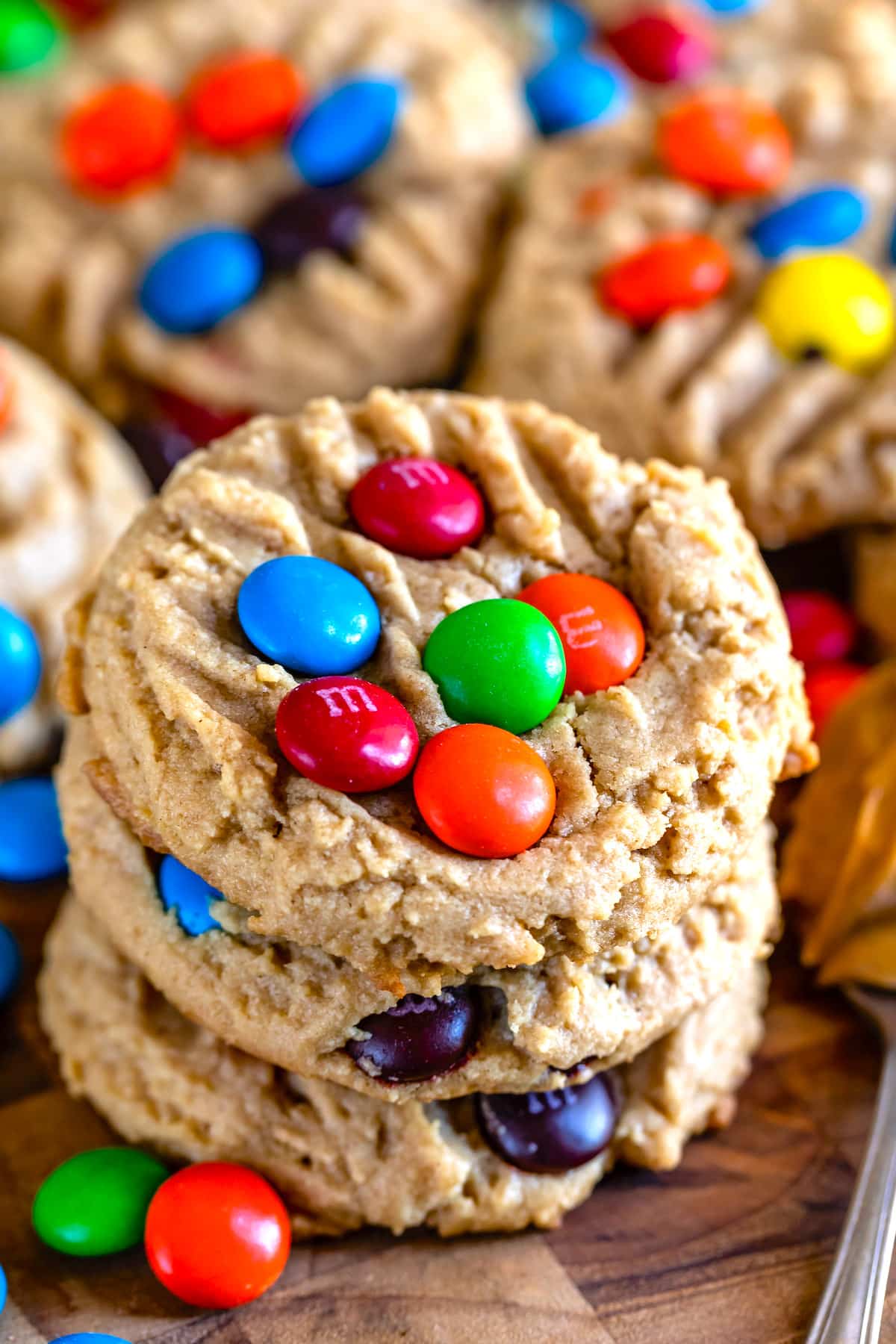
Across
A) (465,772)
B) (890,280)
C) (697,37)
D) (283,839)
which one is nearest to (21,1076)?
(283,839)

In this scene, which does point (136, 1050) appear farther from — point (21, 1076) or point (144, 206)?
point (144, 206)

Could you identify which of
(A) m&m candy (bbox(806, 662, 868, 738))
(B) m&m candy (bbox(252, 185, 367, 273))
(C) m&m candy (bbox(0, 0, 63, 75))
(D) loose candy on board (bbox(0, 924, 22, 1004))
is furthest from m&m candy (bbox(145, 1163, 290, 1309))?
(C) m&m candy (bbox(0, 0, 63, 75))

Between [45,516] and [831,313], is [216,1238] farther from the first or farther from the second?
[831,313]

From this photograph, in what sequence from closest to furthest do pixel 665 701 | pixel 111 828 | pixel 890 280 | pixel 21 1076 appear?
pixel 665 701
pixel 111 828
pixel 21 1076
pixel 890 280

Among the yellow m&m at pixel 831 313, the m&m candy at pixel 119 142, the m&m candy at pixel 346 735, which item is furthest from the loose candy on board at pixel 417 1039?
the m&m candy at pixel 119 142

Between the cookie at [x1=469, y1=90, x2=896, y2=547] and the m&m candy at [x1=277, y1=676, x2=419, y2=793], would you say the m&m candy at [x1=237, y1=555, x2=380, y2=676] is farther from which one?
the cookie at [x1=469, y1=90, x2=896, y2=547]
